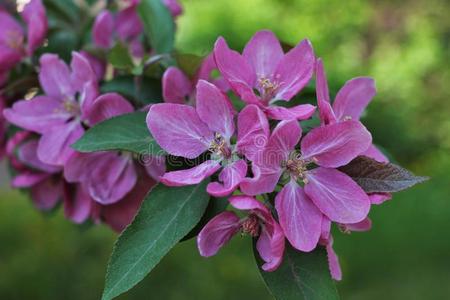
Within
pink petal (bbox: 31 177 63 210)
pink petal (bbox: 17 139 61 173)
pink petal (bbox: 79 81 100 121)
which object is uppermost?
pink petal (bbox: 79 81 100 121)

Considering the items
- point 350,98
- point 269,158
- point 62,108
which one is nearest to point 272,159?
point 269,158

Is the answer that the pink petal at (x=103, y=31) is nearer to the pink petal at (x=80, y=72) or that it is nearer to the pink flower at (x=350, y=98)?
the pink petal at (x=80, y=72)

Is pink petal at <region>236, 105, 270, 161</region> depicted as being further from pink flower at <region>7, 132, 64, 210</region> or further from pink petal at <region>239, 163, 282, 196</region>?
pink flower at <region>7, 132, 64, 210</region>

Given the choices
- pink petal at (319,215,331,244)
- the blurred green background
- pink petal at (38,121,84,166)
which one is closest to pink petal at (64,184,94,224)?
pink petal at (38,121,84,166)

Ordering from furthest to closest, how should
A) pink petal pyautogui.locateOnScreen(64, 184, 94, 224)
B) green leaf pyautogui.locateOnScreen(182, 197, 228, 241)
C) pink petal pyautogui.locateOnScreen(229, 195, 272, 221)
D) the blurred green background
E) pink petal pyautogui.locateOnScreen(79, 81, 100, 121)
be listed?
Result: the blurred green background, pink petal pyautogui.locateOnScreen(64, 184, 94, 224), pink petal pyautogui.locateOnScreen(79, 81, 100, 121), green leaf pyautogui.locateOnScreen(182, 197, 228, 241), pink petal pyautogui.locateOnScreen(229, 195, 272, 221)

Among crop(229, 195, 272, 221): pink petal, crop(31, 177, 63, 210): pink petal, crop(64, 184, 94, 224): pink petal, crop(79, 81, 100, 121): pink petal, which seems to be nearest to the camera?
crop(229, 195, 272, 221): pink petal

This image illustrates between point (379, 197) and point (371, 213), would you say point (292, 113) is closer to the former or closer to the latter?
point (379, 197)

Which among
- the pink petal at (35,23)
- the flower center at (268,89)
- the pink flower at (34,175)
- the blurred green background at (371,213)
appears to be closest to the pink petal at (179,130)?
the flower center at (268,89)
